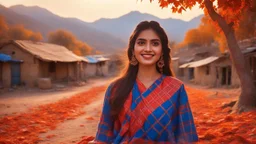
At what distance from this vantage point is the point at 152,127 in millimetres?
2092

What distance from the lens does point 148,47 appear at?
228cm

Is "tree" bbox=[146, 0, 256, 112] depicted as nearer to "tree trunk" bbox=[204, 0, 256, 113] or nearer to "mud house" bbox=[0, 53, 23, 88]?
"tree trunk" bbox=[204, 0, 256, 113]

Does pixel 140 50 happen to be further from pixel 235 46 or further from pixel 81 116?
pixel 81 116

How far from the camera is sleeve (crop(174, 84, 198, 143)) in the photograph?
2.19 meters

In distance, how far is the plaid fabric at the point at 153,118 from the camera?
2100mm

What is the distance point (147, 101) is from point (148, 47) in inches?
20.9

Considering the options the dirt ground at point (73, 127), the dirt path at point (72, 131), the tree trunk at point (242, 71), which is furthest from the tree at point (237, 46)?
the dirt path at point (72, 131)

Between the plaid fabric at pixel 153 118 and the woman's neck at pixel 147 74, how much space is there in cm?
8

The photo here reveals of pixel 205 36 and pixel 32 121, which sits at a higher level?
pixel 205 36

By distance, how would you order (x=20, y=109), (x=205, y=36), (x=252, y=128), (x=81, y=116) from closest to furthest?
1. (x=252, y=128)
2. (x=81, y=116)
3. (x=20, y=109)
4. (x=205, y=36)

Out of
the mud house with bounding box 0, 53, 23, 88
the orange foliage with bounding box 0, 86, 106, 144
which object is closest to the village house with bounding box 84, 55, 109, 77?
the mud house with bounding box 0, 53, 23, 88

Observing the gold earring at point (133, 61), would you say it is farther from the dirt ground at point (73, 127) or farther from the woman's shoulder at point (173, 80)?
the dirt ground at point (73, 127)

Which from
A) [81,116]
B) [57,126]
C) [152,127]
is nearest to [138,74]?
[152,127]

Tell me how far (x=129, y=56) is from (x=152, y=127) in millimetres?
787
